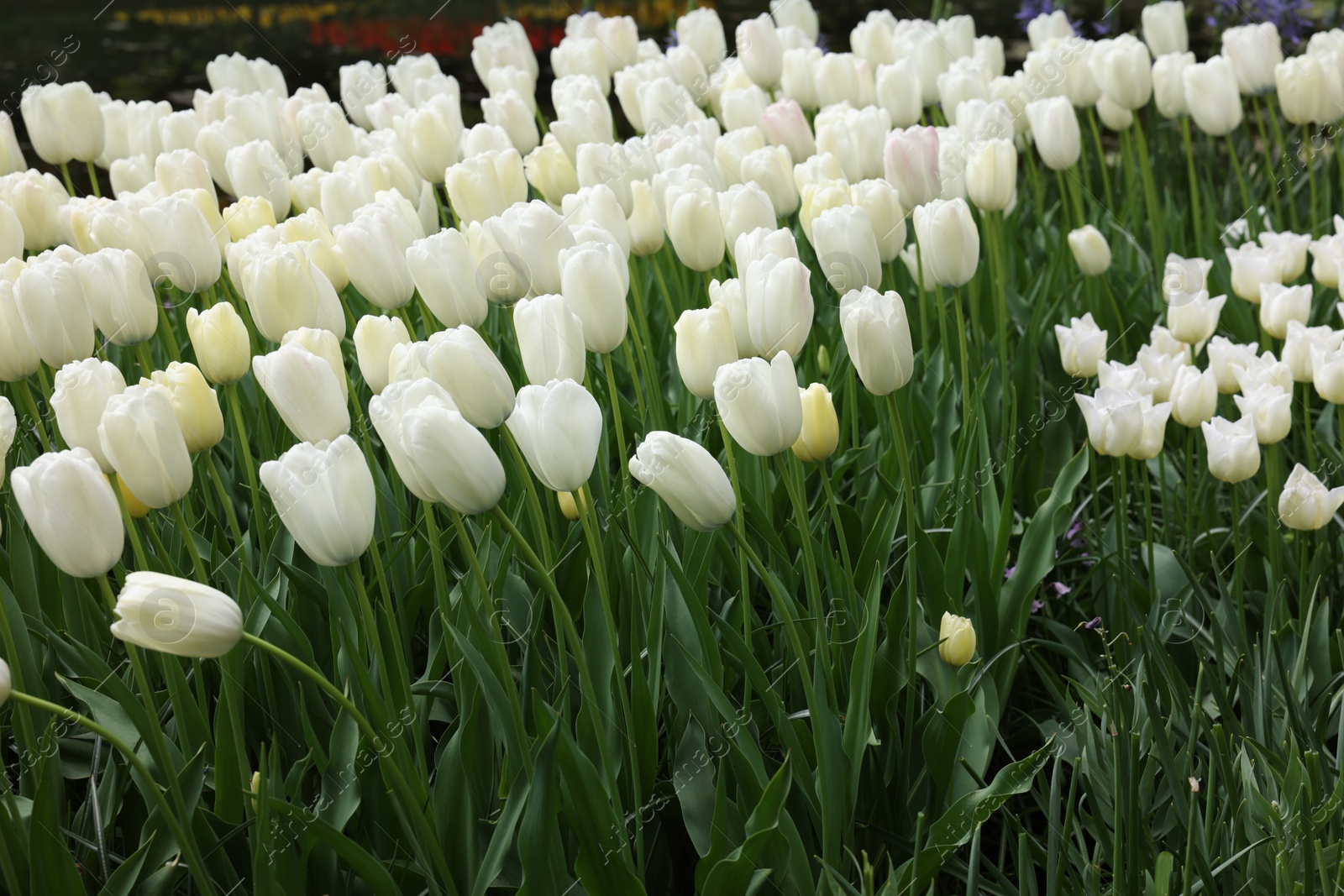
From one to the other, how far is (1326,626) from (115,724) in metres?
1.97

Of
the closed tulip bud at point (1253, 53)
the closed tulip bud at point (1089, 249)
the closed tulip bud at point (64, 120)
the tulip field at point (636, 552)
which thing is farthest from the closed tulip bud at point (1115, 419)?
the closed tulip bud at point (64, 120)

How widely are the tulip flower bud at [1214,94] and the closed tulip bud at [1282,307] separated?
41.3 inches

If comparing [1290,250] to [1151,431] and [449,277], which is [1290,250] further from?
[449,277]

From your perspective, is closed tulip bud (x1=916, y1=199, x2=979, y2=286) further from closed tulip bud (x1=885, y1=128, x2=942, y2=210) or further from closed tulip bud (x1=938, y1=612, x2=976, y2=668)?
closed tulip bud (x1=938, y1=612, x2=976, y2=668)

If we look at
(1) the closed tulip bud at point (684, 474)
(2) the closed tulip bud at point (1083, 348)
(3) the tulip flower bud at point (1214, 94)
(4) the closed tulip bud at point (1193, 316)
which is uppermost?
(1) the closed tulip bud at point (684, 474)

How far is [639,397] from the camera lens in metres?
2.13

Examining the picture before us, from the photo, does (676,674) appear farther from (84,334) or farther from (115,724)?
(84,334)

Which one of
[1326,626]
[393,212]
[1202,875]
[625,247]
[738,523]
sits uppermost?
[393,212]

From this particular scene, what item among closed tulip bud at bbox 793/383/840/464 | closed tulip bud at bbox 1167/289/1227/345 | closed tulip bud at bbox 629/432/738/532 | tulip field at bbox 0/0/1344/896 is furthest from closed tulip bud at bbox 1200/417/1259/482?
closed tulip bud at bbox 629/432/738/532

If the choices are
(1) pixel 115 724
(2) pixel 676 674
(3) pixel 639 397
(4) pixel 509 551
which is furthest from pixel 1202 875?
(1) pixel 115 724

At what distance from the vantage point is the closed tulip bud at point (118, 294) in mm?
1832

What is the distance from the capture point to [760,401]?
1.43 m

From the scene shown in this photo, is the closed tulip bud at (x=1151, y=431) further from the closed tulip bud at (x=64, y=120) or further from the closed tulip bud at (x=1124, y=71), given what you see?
the closed tulip bud at (x=64, y=120)

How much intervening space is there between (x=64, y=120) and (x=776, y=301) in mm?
2171
